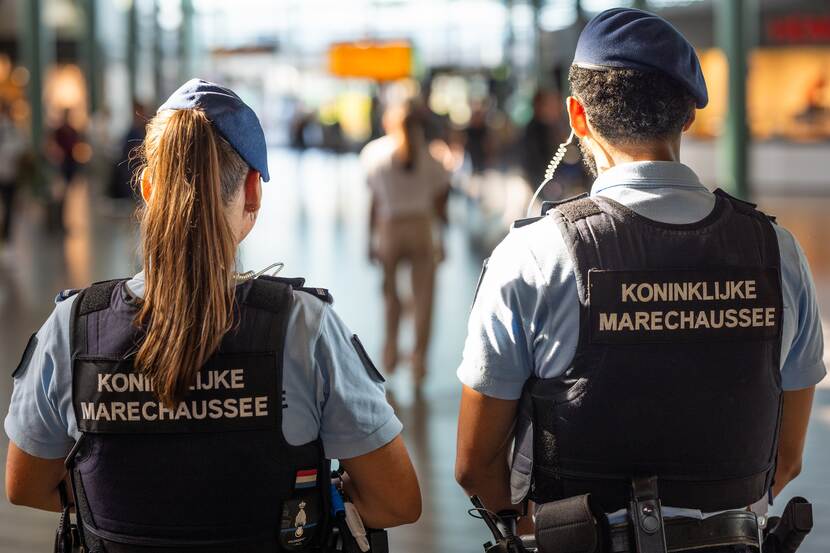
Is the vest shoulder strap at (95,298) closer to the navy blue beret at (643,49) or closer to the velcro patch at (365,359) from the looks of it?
the velcro patch at (365,359)

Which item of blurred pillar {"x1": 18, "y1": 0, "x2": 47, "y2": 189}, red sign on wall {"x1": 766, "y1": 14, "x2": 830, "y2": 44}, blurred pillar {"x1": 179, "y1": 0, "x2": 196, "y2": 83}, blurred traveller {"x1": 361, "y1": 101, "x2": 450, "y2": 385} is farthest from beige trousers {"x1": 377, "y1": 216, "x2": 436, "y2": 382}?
blurred pillar {"x1": 179, "y1": 0, "x2": 196, "y2": 83}

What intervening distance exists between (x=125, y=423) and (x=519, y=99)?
87.2 ft

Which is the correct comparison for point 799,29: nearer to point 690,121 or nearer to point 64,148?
point 64,148

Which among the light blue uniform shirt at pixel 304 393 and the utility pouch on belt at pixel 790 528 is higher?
the light blue uniform shirt at pixel 304 393

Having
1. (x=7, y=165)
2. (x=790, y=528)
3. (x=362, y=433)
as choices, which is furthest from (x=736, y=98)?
(x=362, y=433)

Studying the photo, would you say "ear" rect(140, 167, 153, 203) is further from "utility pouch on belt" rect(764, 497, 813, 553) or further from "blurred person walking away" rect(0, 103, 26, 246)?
"blurred person walking away" rect(0, 103, 26, 246)

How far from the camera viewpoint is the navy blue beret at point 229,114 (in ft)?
6.38

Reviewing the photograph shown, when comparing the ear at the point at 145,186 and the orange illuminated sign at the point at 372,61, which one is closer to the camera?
the ear at the point at 145,186

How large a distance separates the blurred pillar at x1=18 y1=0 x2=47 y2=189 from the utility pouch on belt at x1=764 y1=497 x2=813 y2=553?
50.4ft

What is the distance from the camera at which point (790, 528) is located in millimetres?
2141

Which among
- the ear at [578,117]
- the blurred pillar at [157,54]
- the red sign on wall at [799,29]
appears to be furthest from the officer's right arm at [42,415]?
the blurred pillar at [157,54]

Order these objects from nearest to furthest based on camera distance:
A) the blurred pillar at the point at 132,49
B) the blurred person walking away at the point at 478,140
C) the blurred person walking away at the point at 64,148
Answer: the blurred person walking away at the point at 64,148, the blurred person walking away at the point at 478,140, the blurred pillar at the point at 132,49

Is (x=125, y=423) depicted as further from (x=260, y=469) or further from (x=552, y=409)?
(x=552, y=409)

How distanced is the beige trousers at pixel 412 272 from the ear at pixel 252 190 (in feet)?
16.3
